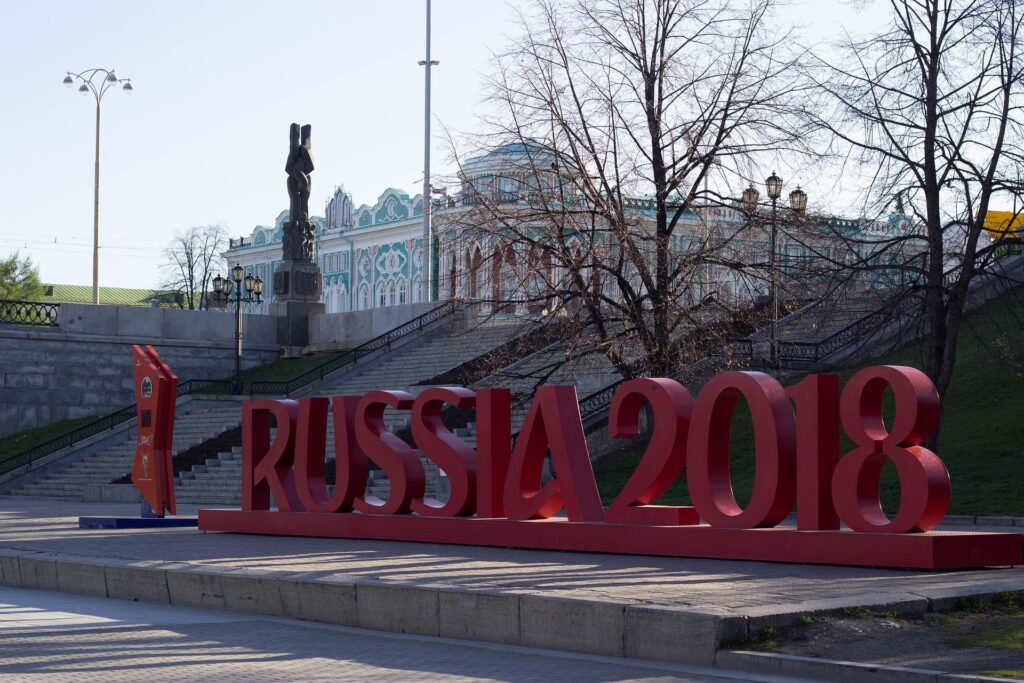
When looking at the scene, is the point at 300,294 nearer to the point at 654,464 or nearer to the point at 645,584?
the point at 654,464

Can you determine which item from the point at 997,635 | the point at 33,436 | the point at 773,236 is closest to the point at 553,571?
the point at 997,635

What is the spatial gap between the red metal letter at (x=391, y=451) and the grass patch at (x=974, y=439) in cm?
715

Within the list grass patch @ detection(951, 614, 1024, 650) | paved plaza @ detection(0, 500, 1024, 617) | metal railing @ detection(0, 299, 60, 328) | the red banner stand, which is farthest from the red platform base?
metal railing @ detection(0, 299, 60, 328)

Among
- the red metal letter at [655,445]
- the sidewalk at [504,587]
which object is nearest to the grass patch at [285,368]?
the sidewalk at [504,587]

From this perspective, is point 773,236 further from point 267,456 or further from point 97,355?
point 97,355

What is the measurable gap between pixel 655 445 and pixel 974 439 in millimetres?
13279

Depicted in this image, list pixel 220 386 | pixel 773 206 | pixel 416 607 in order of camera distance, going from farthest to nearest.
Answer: pixel 220 386 → pixel 773 206 → pixel 416 607

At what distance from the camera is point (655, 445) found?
14242 mm

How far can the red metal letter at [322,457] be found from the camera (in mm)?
17453

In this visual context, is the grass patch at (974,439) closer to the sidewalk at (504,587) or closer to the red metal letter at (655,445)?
the red metal letter at (655,445)

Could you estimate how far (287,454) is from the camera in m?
18.3

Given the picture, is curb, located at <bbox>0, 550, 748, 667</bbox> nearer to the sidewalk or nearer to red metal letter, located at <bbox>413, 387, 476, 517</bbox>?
the sidewalk

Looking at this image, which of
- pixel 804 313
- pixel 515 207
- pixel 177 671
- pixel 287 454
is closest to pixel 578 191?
pixel 515 207

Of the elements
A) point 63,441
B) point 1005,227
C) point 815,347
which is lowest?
point 63,441
